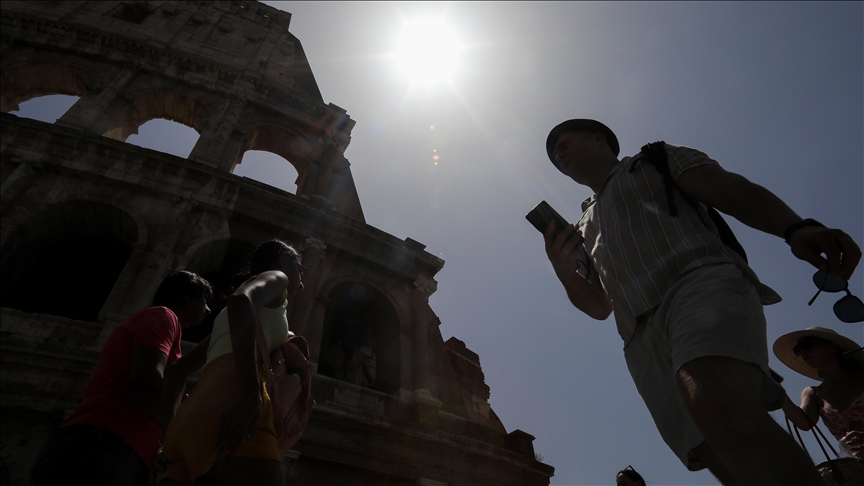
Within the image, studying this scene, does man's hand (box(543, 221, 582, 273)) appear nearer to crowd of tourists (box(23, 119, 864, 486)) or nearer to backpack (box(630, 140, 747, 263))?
crowd of tourists (box(23, 119, 864, 486))

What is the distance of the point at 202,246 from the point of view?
377 inches

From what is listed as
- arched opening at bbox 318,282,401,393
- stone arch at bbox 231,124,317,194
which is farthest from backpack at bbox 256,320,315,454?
stone arch at bbox 231,124,317,194

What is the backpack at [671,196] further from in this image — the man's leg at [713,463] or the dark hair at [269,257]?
the dark hair at [269,257]

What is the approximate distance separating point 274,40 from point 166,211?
10.2m

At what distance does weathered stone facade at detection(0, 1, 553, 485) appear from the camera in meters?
7.87

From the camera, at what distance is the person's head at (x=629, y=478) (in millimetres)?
6012

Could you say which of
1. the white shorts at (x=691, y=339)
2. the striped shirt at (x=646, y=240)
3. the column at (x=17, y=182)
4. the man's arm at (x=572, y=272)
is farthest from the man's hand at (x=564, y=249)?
the column at (x=17, y=182)

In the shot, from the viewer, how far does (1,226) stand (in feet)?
27.2

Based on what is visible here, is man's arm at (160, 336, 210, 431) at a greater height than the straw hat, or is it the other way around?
the straw hat

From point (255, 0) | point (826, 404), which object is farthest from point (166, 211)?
point (255, 0)

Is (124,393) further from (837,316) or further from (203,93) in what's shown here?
(203,93)

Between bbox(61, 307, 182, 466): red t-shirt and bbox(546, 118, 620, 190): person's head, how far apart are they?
100.0 inches

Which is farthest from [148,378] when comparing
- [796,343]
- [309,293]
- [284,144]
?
[284,144]

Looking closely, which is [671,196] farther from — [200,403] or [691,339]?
[200,403]
